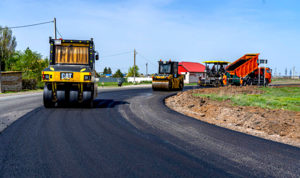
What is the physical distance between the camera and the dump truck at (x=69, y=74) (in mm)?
10672

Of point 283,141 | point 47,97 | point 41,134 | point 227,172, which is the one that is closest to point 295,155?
point 283,141

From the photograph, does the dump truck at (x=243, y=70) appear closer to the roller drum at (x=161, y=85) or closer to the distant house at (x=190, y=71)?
the roller drum at (x=161, y=85)

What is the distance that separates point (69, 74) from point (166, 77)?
13346 mm

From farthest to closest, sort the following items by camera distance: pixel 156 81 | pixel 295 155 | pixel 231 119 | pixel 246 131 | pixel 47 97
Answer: pixel 156 81, pixel 47 97, pixel 231 119, pixel 246 131, pixel 295 155

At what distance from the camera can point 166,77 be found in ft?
75.9

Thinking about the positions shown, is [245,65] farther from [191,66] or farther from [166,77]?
[191,66]

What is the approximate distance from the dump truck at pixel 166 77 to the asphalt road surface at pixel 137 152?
50.5ft

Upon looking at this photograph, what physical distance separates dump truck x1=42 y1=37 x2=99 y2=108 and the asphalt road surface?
10.3 feet

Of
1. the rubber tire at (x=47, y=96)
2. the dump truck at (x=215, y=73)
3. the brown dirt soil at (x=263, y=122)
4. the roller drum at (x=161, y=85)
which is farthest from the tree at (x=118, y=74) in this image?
the brown dirt soil at (x=263, y=122)

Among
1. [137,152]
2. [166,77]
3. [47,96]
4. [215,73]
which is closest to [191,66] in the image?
[215,73]

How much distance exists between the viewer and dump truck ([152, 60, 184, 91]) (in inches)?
915

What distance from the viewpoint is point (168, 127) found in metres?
7.50

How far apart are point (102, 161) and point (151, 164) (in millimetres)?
861

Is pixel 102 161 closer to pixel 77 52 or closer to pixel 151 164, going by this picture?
pixel 151 164
